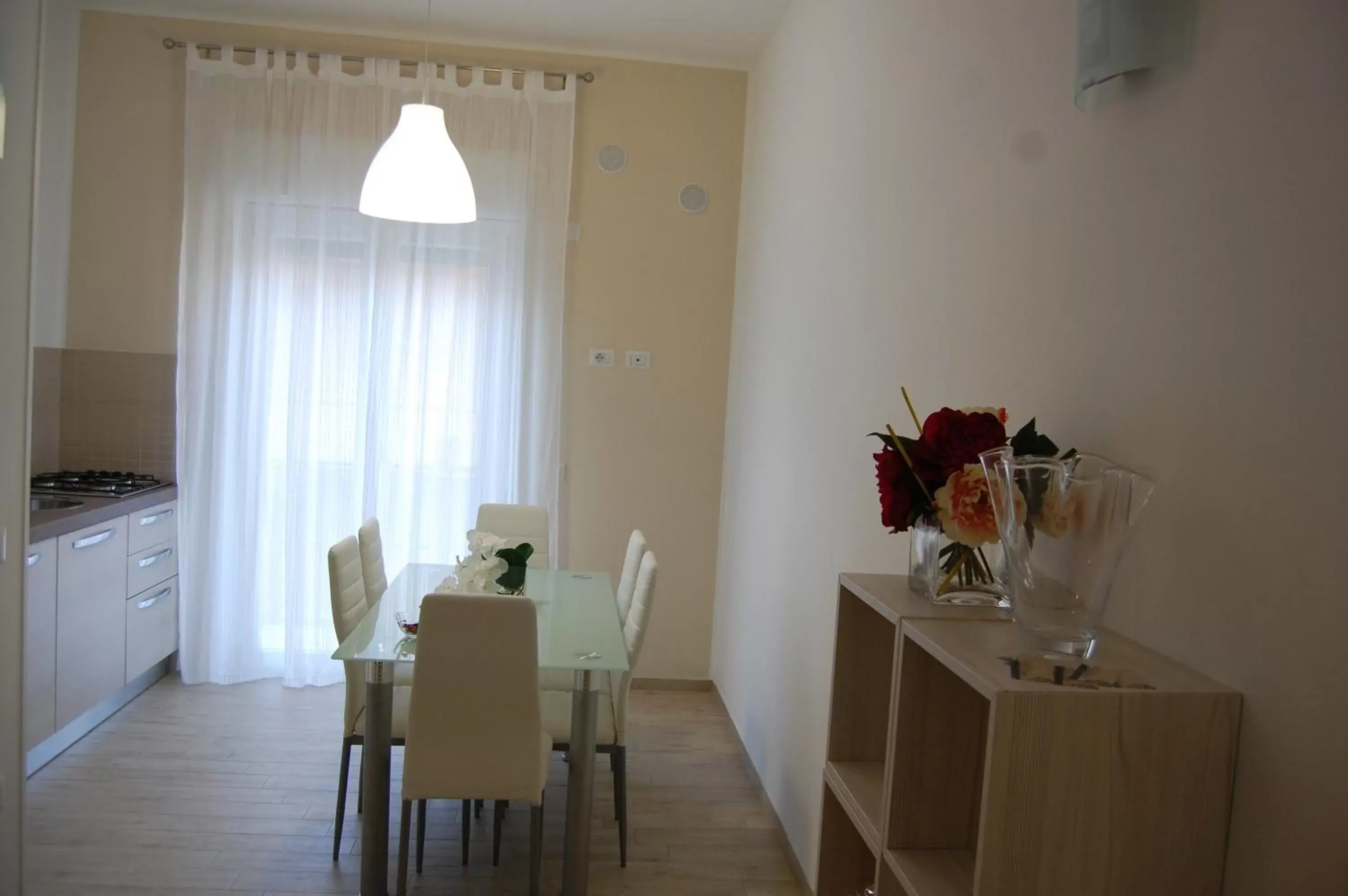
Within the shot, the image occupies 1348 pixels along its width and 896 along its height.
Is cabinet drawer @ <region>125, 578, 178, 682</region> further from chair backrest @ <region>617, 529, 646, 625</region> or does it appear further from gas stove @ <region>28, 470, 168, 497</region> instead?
chair backrest @ <region>617, 529, 646, 625</region>

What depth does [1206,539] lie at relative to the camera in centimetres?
125

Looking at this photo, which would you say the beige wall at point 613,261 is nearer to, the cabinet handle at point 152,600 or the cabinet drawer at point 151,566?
the cabinet drawer at point 151,566

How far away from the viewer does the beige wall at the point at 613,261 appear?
15.4 ft

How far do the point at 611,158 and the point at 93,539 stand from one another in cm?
284

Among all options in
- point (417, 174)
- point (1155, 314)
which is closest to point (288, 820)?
point (417, 174)

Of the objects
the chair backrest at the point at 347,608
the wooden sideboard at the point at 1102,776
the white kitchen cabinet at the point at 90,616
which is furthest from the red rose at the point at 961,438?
the white kitchen cabinet at the point at 90,616

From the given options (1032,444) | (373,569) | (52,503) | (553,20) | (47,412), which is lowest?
(373,569)

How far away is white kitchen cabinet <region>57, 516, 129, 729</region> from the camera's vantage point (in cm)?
367

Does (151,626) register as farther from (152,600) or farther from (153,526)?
(153,526)

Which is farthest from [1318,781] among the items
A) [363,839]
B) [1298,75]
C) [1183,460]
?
[363,839]

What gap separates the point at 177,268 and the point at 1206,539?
15.6 feet

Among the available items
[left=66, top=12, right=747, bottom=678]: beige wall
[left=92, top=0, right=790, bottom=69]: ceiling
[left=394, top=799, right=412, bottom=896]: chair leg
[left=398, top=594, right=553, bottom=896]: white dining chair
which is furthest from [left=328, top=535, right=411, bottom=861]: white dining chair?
[left=92, top=0, right=790, bottom=69]: ceiling

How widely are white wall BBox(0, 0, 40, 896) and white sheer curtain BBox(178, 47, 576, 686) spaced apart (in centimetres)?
213

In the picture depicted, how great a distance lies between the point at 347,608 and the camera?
3.21m
